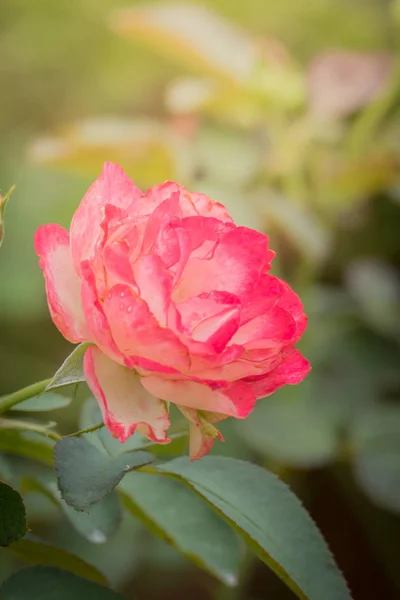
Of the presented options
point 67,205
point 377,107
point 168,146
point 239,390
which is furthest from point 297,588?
point 67,205

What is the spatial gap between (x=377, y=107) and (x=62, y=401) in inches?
27.8

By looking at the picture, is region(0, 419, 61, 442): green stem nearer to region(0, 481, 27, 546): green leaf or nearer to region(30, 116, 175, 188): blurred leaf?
region(0, 481, 27, 546): green leaf

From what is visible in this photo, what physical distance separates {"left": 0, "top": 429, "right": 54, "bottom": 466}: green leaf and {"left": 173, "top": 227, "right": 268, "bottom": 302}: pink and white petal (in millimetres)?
127

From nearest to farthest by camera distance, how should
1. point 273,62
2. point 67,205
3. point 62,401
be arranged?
point 62,401, point 273,62, point 67,205

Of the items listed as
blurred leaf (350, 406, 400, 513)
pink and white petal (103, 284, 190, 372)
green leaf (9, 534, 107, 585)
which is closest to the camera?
pink and white petal (103, 284, 190, 372)

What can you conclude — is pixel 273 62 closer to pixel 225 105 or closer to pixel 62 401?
pixel 225 105

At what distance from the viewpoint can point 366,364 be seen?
100 cm

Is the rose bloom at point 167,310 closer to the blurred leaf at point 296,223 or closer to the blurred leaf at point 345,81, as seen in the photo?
the blurred leaf at point 296,223

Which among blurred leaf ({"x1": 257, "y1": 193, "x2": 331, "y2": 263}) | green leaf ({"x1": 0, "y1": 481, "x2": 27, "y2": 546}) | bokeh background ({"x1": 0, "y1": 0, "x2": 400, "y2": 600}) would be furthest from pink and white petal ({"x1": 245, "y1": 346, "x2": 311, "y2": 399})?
blurred leaf ({"x1": 257, "y1": 193, "x2": 331, "y2": 263})

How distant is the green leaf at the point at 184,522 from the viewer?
41 centimetres

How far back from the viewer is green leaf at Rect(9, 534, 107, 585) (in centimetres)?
39

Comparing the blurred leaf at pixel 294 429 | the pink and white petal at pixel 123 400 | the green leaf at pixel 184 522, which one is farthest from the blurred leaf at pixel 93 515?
the blurred leaf at pixel 294 429

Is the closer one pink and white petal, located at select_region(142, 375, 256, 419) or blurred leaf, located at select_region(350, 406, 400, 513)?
pink and white petal, located at select_region(142, 375, 256, 419)

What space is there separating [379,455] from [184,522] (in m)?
0.50
